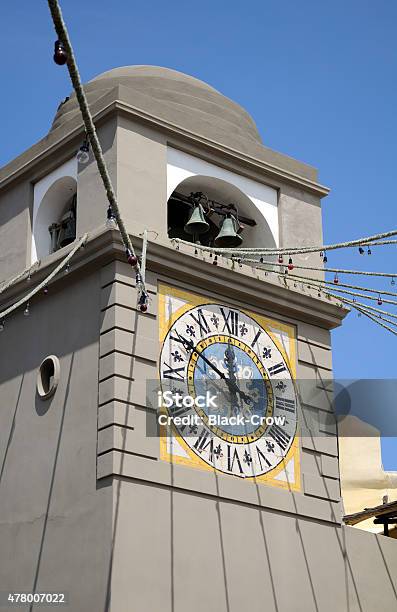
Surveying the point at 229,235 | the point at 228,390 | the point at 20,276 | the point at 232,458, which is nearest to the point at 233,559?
the point at 232,458

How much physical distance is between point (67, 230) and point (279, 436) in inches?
162

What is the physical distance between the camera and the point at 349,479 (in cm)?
2861

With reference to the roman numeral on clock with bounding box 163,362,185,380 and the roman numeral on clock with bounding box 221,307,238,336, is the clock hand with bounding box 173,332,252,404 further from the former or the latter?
the roman numeral on clock with bounding box 221,307,238,336

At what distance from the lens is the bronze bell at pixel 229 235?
19.0 meters

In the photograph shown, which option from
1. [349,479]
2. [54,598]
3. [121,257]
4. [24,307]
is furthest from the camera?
[349,479]

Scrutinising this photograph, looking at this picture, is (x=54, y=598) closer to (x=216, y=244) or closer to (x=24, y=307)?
(x=24, y=307)

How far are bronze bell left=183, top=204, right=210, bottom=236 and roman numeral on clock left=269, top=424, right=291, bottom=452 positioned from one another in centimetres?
290

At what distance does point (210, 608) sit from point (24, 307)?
4.95 m

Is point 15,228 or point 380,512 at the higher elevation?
point 15,228

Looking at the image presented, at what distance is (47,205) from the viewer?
19531mm

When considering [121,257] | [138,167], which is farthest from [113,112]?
[121,257]

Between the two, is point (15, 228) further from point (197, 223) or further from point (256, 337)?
point (256, 337)

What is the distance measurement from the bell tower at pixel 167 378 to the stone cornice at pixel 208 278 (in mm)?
26

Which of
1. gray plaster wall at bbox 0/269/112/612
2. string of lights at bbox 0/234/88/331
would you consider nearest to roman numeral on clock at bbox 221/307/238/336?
gray plaster wall at bbox 0/269/112/612
